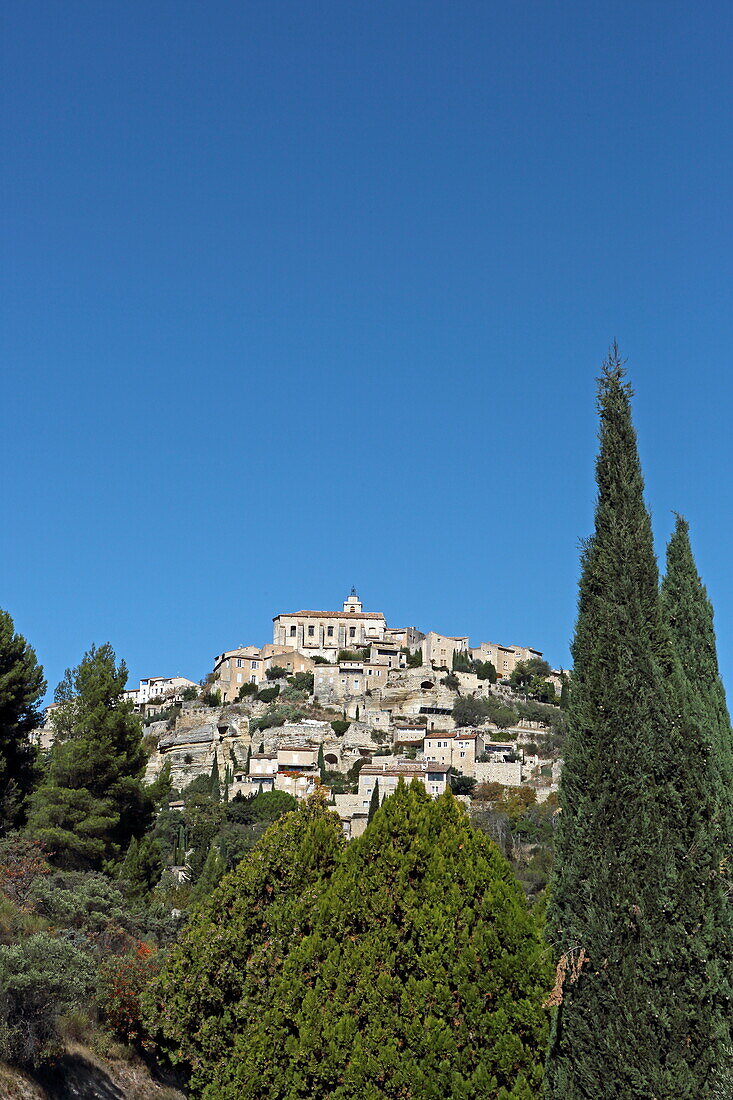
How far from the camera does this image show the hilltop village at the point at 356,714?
3086 inches

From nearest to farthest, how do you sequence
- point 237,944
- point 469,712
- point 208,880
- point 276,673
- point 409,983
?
point 409,983, point 237,944, point 208,880, point 469,712, point 276,673

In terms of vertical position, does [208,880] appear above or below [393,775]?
below

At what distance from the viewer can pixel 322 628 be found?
10875 centimetres

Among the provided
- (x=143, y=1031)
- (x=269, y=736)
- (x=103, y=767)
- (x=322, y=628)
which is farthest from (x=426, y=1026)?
(x=322, y=628)

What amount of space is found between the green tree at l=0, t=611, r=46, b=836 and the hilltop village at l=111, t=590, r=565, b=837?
142 feet

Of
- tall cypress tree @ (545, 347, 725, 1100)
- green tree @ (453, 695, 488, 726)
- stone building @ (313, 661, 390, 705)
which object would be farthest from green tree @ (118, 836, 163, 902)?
stone building @ (313, 661, 390, 705)

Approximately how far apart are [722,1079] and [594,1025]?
86 cm

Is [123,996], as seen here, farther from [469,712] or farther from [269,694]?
[269,694]

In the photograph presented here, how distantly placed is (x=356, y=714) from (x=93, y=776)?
70.4 meters

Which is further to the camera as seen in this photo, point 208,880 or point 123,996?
point 208,880

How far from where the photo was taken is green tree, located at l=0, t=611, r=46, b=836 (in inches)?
848

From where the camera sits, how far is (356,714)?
93.1 m

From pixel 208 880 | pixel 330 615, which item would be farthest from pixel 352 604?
pixel 208 880

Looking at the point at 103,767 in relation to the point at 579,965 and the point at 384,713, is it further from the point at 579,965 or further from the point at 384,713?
the point at 384,713
